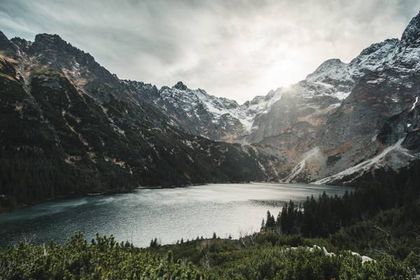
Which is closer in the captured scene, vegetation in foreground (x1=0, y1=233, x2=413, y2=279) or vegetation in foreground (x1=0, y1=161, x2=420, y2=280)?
vegetation in foreground (x1=0, y1=233, x2=413, y2=279)

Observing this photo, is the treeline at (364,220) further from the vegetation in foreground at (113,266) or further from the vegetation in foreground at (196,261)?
the vegetation in foreground at (113,266)

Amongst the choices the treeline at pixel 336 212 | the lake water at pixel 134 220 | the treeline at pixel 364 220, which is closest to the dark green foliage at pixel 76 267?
the treeline at pixel 364 220

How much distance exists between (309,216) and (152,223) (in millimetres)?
61780

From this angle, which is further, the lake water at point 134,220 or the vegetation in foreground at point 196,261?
the lake water at point 134,220

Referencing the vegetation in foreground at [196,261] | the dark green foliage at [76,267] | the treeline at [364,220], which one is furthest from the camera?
the treeline at [364,220]

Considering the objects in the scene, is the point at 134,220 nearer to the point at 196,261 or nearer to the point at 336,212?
the point at 196,261

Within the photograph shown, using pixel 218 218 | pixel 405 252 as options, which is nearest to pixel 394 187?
pixel 218 218

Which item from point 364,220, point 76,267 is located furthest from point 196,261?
point 364,220

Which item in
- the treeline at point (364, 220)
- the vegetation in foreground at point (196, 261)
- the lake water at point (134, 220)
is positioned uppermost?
the vegetation in foreground at point (196, 261)

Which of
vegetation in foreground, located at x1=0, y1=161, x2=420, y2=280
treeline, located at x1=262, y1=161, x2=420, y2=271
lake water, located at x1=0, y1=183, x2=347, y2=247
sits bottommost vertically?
lake water, located at x1=0, y1=183, x2=347, y2=247

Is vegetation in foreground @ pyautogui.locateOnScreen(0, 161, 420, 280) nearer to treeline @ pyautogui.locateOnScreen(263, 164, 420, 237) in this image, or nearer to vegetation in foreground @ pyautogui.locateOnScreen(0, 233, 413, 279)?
vegetation in foreground @ pyautogui.locateOnScreen(0, 233, 413, 279)

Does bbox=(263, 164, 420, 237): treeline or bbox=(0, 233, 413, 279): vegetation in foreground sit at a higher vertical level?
bbox=(0, 233, 413, 279): vegetation in foreground

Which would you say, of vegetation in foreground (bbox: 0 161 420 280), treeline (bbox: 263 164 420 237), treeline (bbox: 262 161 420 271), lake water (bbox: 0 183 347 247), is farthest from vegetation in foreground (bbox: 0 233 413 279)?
treeline (bbox: 263 164 420 237)

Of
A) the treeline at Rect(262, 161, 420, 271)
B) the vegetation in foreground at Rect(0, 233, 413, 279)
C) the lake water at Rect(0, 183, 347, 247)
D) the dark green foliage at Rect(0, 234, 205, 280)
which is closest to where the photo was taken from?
the dark green foliage at Rect(0, 234, 205, 280)
